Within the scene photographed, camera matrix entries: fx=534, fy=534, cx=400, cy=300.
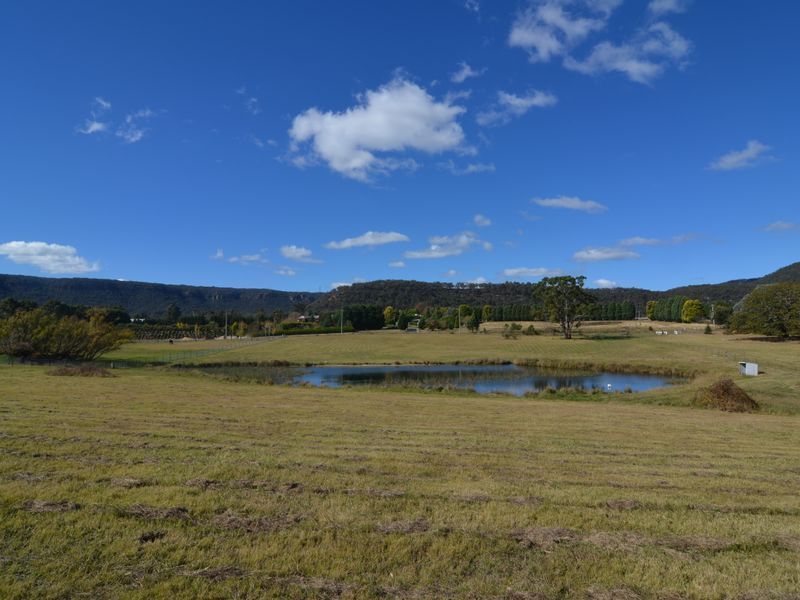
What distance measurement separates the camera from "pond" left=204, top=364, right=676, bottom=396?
39094 millimetres

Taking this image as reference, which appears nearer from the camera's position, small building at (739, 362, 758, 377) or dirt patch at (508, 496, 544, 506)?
dirt patch at (508, 496, 544, 506)

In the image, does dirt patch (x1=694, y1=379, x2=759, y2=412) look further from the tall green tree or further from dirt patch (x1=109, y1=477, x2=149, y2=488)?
the tall green tree

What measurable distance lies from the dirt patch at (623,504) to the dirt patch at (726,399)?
18.1 metres

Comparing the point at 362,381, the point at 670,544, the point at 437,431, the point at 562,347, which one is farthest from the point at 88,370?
the point at 562,347

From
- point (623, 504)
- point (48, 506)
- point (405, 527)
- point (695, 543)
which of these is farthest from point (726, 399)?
point (48, 506)

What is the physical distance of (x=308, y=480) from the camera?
832 cm

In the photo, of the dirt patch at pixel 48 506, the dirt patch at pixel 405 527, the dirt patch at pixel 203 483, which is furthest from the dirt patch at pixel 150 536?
the dirt patch at pixel 405 527

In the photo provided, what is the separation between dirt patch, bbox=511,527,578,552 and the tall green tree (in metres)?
85.8

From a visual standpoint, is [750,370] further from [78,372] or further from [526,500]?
[78,372]

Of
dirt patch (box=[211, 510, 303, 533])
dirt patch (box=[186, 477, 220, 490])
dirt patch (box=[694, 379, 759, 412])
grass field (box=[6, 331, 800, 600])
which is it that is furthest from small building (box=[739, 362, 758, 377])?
dirt patch (box=[211, 510, 303, 533])

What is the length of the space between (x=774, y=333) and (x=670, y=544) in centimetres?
7621

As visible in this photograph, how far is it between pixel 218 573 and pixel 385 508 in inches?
98.8

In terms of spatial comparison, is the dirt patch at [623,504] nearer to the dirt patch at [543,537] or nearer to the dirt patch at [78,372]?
the dirt patch at [543,537]

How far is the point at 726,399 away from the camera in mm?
22969
